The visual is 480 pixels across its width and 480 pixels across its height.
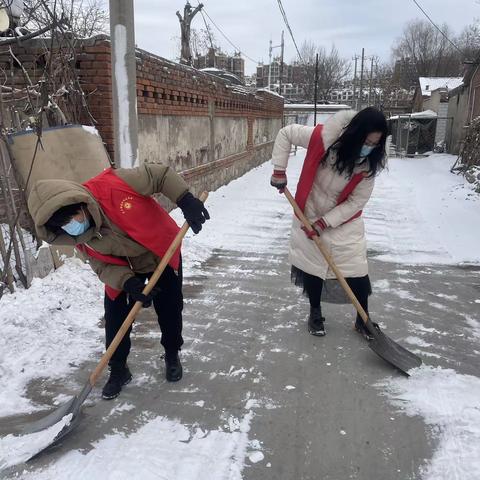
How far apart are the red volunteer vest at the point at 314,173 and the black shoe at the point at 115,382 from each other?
1.70 metres

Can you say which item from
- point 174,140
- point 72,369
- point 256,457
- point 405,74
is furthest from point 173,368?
point 405,74

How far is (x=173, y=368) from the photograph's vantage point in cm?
291

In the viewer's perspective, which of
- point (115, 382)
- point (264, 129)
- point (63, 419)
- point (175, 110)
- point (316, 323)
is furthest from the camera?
point (264, 129)

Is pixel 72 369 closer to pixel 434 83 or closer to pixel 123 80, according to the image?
pixel 123 80

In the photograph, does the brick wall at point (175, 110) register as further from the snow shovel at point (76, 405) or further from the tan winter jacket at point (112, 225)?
the snow shovel at point (76, 405)

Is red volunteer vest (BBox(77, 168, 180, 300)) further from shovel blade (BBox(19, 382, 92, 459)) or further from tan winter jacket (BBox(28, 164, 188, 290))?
shovel blade (BBox(19, 382, 92, 459))

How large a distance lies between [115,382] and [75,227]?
1049mm

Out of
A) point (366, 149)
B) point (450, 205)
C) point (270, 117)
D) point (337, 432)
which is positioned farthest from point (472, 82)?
point (337, 432)

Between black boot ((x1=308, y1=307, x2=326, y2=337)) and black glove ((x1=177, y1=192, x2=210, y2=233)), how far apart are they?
1.45 metres

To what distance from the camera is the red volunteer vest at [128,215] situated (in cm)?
243

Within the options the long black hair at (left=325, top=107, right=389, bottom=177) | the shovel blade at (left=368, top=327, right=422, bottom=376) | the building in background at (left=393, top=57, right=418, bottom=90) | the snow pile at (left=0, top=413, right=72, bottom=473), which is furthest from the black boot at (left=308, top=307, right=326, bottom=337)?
the building in background at (left=393, top=57, right=418, bottom=90)

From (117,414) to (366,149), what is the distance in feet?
7.29

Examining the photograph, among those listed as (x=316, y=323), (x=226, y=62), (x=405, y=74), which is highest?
(x=405, y=74)

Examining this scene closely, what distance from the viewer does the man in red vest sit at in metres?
2.21
